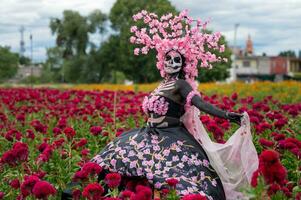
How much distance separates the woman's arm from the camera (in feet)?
16.7

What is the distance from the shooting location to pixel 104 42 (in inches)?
A: 1948

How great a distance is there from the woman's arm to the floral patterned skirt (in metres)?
0.31

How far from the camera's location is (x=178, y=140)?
5328 mm

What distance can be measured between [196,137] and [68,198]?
139 centimetres

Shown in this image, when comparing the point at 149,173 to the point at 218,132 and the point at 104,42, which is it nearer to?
the point at 218,132

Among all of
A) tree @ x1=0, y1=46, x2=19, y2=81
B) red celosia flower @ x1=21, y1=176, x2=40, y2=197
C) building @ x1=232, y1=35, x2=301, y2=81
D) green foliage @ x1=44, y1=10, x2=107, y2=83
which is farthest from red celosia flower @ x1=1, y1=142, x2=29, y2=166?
building @ x1=232, y1=35, x2=301, y2=81

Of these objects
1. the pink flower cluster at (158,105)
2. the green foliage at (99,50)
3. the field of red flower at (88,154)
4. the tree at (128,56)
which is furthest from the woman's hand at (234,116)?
the green foliage at (99,50)

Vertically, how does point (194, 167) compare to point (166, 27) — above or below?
below

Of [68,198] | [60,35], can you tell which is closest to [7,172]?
[68,198]

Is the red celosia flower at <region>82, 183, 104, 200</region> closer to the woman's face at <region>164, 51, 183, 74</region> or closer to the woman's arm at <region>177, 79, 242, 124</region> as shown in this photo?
the woman's arm at <region>177, 79, 242, 124</region>

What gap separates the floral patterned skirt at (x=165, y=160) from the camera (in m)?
4.94

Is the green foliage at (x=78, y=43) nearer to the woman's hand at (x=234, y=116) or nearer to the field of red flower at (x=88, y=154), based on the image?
the field of red flower at (x=88, y=154)

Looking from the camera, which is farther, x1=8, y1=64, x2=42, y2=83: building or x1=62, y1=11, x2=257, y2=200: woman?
x1=8, y1=64, x2=42, y2=83: building

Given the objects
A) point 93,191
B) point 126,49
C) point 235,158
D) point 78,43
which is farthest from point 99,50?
point 93,191
